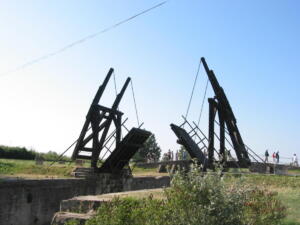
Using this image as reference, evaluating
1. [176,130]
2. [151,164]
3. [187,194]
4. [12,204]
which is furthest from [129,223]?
[151,164]

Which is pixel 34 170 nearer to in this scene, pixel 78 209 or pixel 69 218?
pixel 78 209

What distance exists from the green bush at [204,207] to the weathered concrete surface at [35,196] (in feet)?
21.7

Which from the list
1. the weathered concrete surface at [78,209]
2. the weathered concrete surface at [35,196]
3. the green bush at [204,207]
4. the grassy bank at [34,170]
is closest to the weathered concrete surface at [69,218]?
the weathered concrete surface at [78,209]

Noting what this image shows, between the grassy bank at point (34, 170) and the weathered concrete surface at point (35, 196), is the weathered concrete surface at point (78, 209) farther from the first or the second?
the grassy bank at point (34, 170)

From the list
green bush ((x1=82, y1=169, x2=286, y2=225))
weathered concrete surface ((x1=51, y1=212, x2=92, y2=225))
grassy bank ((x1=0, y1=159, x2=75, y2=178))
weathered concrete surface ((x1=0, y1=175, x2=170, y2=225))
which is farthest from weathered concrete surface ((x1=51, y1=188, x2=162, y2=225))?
grassy bank ((x1=0, y1=159, x2=75, y2=178))

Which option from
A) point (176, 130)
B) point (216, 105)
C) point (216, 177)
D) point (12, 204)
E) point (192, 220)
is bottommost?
point (12, 204)

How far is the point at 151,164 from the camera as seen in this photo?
25.8m

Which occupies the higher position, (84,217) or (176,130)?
(176,130)

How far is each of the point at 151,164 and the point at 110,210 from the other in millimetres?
19463

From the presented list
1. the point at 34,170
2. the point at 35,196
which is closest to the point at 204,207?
the point at 35,196

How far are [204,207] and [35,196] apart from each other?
29.1 ft

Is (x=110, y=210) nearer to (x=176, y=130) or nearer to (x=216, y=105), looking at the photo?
(x=176, y=130)

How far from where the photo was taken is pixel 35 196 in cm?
1276

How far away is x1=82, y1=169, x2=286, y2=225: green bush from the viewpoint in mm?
5156
